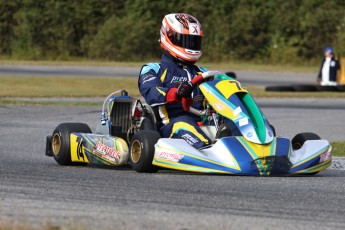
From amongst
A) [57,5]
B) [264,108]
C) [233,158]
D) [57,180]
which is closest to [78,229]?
[57,180]

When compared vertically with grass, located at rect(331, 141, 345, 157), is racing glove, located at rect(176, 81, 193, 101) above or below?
above

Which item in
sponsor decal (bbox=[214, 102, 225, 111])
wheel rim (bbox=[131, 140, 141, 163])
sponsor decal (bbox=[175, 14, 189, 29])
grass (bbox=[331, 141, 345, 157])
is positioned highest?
sponsor decal (bbox=[175, 14, 189, 29])

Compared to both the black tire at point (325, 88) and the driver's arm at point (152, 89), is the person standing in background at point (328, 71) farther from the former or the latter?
the driver's arm at point (152, 89)

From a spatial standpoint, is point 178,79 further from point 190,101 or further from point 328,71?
point 328,71

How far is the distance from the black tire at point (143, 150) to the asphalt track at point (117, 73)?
21.8 metres

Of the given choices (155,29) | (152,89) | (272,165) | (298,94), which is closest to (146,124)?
(152,89)

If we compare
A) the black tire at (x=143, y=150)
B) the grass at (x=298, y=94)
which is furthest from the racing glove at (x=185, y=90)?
the grass at (x=298, y=94)

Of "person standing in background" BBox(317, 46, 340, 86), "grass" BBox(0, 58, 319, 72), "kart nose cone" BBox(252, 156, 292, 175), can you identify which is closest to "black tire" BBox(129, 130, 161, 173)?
"kart nose cone" BBox(252, 156, 292, 175)

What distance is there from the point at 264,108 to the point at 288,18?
→ 917 inches

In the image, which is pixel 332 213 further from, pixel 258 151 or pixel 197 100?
pixel 197 100

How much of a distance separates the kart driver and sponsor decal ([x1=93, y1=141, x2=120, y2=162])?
1.65 feet

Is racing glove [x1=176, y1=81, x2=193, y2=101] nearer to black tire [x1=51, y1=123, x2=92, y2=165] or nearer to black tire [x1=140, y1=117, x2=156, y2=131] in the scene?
black tire [x1=140, y1=117, x2=156, y2=131]

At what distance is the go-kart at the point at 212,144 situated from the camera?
8.60 metres

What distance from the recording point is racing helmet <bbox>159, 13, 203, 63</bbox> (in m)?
9.94
